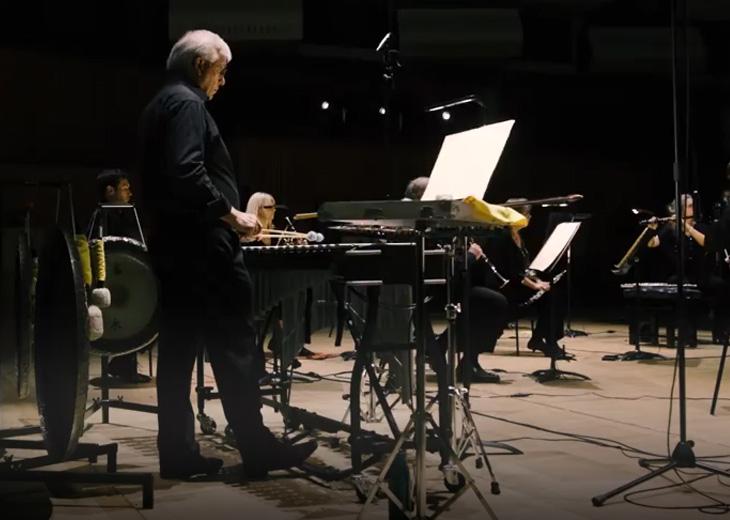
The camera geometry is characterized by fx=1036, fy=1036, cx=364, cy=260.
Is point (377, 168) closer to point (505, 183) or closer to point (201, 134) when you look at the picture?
point (505, 183)

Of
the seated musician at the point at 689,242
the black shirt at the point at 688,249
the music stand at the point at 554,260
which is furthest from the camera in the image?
the black shirt at the point at 688,249

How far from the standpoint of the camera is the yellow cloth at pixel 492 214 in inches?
109

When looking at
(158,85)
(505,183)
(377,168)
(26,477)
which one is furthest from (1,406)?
(505,183)

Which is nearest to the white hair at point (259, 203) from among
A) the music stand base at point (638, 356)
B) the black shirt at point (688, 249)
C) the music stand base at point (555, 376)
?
the music stand base at point (555, 376)

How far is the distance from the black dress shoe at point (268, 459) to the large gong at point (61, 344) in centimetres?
67

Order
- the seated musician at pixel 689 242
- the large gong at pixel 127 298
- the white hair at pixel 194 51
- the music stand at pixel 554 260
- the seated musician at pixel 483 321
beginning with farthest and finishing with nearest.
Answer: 1. the seated musician at pixel 689 242
2. the music stand at pixel 554 260
3. the seated musician at pixel 483 321
4. the large gong at pixel 127 298
5. the white hair at pixel 194 51

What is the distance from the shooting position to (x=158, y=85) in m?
10.6

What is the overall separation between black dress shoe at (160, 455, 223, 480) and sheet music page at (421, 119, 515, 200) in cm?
126

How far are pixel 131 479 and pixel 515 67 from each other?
996 centimetres

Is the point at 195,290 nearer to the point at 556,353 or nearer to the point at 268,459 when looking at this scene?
the point at 268,459

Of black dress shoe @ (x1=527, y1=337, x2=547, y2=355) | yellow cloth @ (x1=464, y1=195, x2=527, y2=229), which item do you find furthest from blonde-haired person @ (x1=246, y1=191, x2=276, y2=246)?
yellow cloth @ (x1=464, y1=195, x2=527, y2=229)

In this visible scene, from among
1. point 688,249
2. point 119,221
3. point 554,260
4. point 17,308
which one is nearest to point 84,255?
point 17,308

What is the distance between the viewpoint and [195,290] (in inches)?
143

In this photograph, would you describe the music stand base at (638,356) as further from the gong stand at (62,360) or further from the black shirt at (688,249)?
the gong stand at (62,360)
